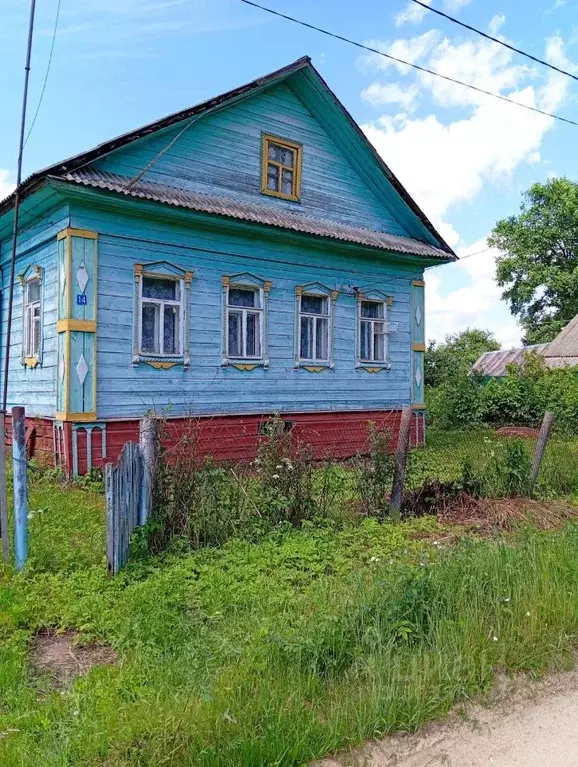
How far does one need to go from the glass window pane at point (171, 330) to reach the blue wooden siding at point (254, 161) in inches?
85.0

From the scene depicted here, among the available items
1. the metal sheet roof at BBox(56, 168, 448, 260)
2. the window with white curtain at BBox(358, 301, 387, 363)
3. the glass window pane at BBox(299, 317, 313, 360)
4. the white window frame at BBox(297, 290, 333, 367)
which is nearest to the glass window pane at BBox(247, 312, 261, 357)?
the white window frame at BBox(297, 290, 333, 367)

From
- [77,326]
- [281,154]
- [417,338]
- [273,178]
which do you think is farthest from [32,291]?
[417,338]

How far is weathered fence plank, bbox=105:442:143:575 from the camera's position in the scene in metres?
4.37

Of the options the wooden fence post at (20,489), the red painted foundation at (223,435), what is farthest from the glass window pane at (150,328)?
the wooden fence post at (20,489)

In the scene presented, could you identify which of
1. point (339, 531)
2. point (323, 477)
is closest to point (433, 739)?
point (339, 531)

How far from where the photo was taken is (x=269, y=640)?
3.12 m

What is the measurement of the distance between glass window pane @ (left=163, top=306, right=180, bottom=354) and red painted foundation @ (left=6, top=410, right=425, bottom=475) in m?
1.23

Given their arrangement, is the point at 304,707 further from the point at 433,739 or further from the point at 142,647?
→ the point at 142,647

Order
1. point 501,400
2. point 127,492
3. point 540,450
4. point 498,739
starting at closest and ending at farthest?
point 498,739 → point 127,492 → point 540,450 → point 501,400

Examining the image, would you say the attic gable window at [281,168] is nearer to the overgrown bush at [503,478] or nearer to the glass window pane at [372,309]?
the glass window pane at [372,309]

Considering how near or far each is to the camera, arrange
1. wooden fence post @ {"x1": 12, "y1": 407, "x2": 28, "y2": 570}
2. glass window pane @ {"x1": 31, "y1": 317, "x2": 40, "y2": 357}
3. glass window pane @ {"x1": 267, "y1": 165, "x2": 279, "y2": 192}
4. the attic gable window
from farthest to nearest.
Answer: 1. glass window pane @ {"x1": 267, "y1": 165, "x2": 279, "y2": 192}
2. the attic gable window
3. glass window pane @ {"x1": 31, "y1": 317, "x2": 40, "y2": 357}
4. wooden fence post @ {"x1": 12, "y1": 407, "x2": 28, "y2": 570}

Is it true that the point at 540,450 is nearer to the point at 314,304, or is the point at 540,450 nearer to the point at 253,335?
the point at 253,335

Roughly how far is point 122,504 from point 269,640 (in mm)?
1884

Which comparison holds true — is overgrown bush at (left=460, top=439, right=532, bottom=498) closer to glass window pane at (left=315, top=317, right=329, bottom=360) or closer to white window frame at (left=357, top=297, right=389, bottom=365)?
glass window pane at (left=315, top=317, right=329, bottom=360)
